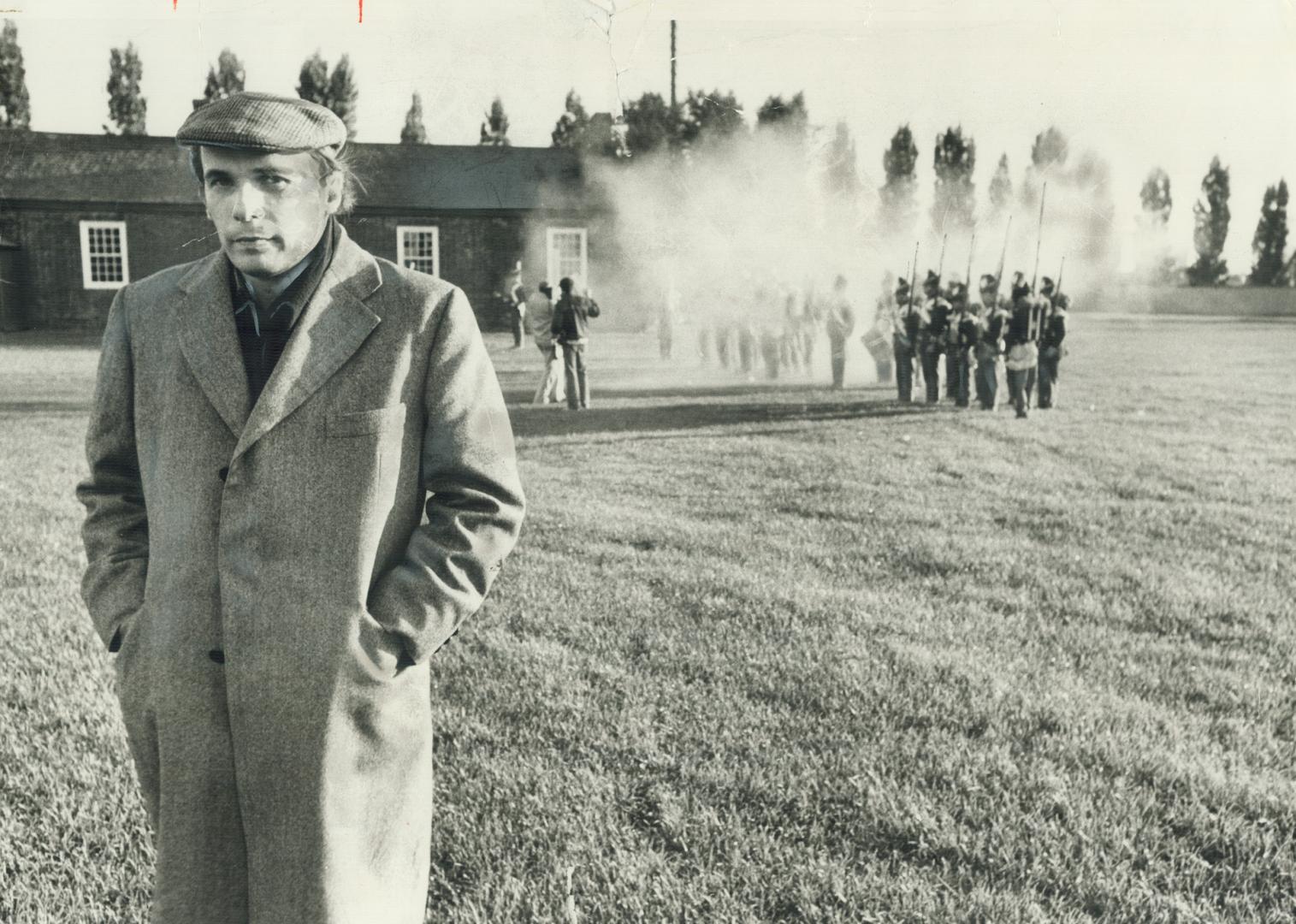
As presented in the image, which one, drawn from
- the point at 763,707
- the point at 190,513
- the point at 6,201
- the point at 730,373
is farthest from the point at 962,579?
the point at 6,201

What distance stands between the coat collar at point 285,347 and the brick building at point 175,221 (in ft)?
91.9

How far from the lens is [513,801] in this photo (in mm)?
3797

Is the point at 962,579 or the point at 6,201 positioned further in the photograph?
the point at 6,201

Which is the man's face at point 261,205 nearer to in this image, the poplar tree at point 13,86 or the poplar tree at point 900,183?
the poplar tree at point 900,183

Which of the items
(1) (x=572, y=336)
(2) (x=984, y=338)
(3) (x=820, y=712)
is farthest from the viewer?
(2) (x=984, y=338)

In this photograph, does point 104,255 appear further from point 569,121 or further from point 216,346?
point 216,346

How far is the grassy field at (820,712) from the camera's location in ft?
11.0

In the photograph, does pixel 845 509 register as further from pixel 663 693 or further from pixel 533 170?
pixel 533 170

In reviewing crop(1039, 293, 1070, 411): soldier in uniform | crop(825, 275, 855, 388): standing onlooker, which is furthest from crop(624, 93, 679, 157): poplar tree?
crop(1039, 293, 1070, 411): soldier in uniform

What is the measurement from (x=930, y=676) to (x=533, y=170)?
29.5m

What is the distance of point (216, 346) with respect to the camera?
216 centimetres

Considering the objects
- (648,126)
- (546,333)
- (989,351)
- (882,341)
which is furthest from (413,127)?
(989,351)

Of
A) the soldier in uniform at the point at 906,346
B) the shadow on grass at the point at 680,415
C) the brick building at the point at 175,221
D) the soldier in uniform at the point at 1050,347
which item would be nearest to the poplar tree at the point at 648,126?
the brick building at the point at 175,221

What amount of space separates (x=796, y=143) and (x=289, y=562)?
2438 cm
